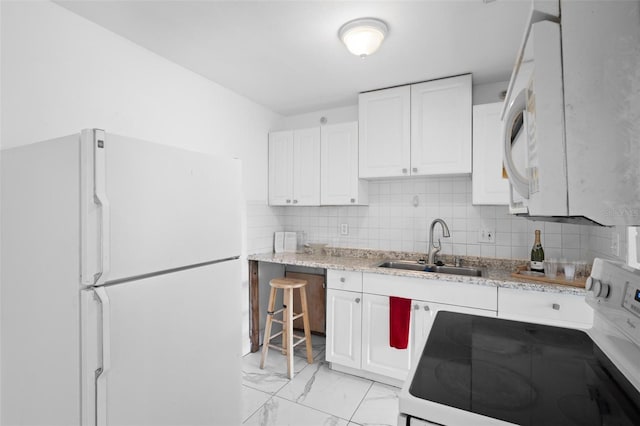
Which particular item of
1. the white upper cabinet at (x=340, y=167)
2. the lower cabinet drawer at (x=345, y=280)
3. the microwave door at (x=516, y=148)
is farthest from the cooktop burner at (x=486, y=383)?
the white upper cabinet at (x=340, y=167)

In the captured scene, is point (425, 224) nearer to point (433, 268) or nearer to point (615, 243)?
point (433, 268)

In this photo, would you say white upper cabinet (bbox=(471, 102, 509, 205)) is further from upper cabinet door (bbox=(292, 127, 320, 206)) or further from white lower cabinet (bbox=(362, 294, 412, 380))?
upper cabinet door (bbox=(292, 127, 320, 206))

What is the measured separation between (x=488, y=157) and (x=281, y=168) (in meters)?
1.81

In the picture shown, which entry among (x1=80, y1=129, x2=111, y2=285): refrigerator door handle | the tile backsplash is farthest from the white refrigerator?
the tile backsplash

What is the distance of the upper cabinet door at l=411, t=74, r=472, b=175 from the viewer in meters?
2.37

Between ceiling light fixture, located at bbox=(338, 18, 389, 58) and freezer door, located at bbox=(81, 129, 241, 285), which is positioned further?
ceiling light fixture, located at bbox=(338, 18, 389, 58)

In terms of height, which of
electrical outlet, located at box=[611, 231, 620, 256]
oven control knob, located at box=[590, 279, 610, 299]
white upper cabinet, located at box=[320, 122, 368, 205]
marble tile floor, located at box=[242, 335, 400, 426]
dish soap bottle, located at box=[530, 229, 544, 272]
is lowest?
marble tile floor, located at box=[242, 335, 400, 426]

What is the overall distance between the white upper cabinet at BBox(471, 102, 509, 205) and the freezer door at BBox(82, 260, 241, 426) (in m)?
1.79

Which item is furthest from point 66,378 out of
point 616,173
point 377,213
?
point 377,213

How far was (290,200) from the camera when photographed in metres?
3.12

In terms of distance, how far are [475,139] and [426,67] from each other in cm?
63

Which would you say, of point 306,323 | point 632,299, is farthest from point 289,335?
point 632,299

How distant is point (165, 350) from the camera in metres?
1.37

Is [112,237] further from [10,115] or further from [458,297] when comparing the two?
[458,297]
